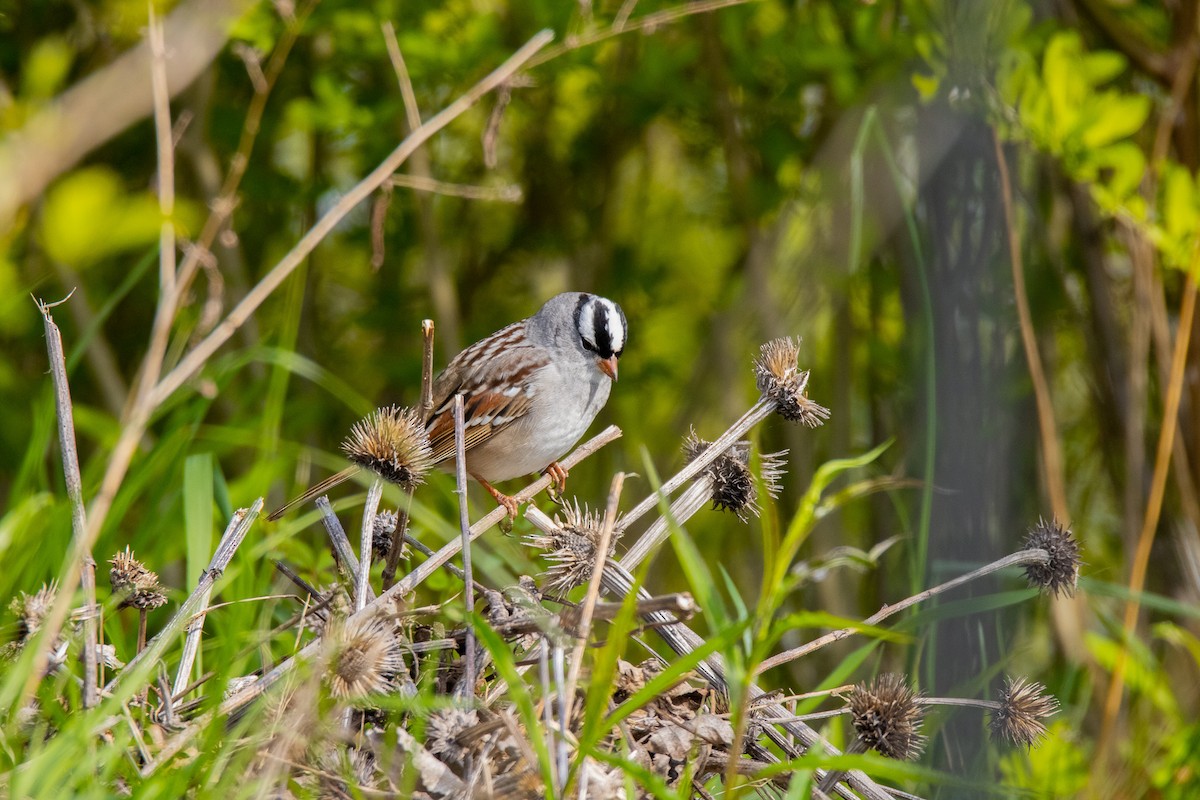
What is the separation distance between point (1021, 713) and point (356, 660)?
2.57ft

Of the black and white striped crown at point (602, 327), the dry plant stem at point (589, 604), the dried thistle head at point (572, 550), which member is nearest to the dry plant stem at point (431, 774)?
→ the dry plant stem at point (589, 604)

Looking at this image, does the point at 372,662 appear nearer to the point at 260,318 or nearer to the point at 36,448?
the point at 36,448

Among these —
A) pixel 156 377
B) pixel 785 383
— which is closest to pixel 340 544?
pixel 156 377

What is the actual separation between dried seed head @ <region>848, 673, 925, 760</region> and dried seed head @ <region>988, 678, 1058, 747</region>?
4.5 inches

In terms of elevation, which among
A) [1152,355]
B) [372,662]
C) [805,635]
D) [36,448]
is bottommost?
[805,635]

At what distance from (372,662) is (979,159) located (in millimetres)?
773

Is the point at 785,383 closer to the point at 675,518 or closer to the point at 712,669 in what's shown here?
the point at 675,518

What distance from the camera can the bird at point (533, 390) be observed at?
8.66 feet

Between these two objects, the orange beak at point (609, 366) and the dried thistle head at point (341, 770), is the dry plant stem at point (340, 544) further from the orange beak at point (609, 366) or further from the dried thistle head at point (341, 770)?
the orange beak at point (609, 366)

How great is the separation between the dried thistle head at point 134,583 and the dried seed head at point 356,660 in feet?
1.08

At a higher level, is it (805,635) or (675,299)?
(675,299)

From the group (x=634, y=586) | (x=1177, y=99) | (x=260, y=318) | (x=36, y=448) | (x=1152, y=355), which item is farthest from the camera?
(x=260, y=318)

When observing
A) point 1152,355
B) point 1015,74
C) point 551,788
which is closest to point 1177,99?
point 1015,74

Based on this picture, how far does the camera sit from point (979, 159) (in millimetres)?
923
